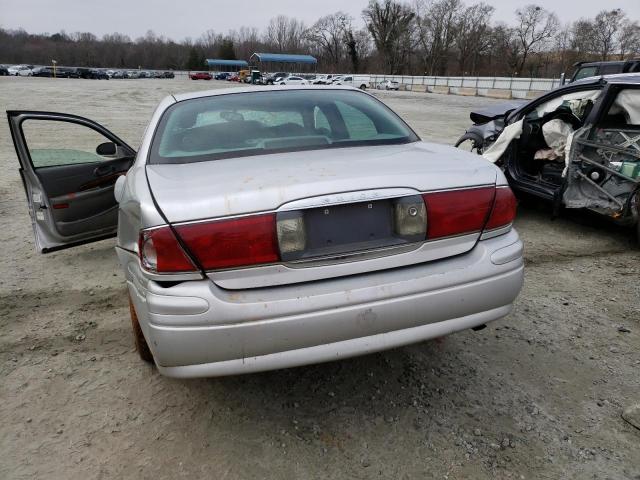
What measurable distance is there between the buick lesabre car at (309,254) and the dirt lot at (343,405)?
50 cm

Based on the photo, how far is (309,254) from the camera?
6.49 ft

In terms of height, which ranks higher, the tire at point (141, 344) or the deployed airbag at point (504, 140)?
the deployed airbag at point (504, 140)

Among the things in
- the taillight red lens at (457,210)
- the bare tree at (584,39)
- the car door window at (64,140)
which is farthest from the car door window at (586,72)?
the bare tree at (584,39)

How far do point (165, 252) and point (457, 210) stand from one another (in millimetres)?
1239

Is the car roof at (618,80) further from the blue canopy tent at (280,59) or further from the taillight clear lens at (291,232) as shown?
the blue canopy tent at (280,59)

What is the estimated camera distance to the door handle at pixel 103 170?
4.55 meters

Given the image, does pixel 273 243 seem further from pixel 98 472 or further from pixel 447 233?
pixel 98 472

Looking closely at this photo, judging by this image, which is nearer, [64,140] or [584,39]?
[64,140]

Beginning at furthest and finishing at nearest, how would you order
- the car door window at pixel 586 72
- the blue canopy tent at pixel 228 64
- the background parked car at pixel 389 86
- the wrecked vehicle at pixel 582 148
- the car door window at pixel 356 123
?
the blue canopy tent at pixel 228 64 → the background parked car at pixel 389 86 → the car door window at pixel 586 72 → the wrecked vehicle at pixel 582 148 → the car door window at pixel 356 123

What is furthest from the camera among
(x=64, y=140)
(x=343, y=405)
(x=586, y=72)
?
(x=586, y=72)

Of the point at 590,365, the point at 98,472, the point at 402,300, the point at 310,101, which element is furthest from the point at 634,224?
the point at 98,472

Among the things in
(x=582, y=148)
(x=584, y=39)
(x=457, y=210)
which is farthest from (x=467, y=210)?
(x=584, y=39)

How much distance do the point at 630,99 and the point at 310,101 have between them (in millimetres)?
3538

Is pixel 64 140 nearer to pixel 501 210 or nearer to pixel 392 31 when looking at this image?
pixel 501 210
